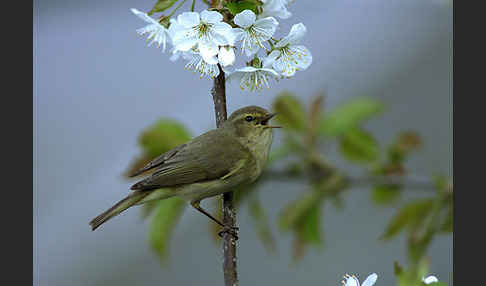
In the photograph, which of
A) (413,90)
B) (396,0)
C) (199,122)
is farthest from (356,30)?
(199,122)

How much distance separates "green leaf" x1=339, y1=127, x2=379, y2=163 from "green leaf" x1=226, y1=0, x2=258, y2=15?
106 centimetres

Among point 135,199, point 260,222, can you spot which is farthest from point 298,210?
point 135,199

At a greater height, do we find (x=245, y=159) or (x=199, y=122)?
(x=199, y=122)

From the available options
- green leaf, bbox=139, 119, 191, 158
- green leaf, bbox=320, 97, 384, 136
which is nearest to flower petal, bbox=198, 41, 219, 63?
green leaf, bbox=139, 119, 191, 158

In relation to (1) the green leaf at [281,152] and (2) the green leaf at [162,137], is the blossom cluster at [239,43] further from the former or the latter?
(1) the green leaf at [281,152]

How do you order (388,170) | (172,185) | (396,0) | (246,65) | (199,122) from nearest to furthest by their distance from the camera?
1. (246,65)
2. (172,185)
3. (388,170)
4. (199,122)
5. (396,0)

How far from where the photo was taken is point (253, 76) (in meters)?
1.27

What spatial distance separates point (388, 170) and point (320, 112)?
34cm

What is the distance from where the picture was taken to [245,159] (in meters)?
1.57

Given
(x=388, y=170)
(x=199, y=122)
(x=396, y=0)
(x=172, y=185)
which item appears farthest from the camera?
(x=396, y=0)

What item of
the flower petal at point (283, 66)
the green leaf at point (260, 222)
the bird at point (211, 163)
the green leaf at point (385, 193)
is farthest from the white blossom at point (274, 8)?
the green leaf at point (385, 193)

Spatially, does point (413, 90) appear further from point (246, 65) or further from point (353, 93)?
point (246, 65)

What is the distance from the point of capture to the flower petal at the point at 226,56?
1.18 meters

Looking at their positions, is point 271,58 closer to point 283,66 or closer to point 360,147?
point 283,66
